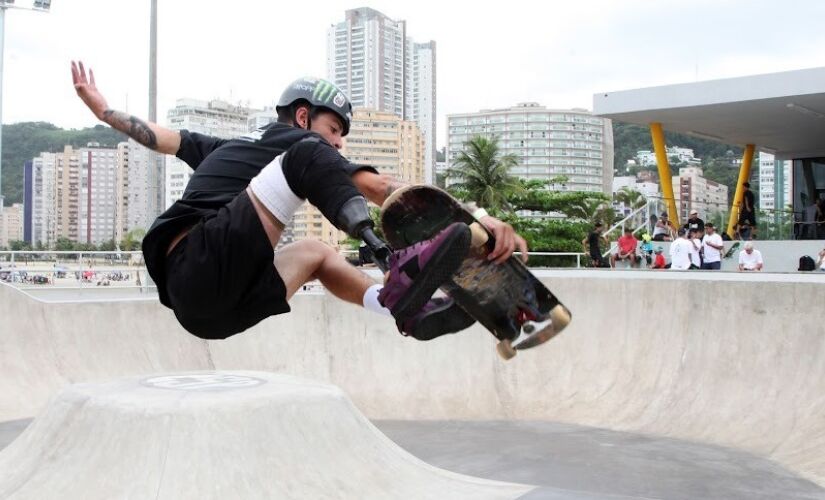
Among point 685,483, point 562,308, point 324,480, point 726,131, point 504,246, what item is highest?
point 726,131

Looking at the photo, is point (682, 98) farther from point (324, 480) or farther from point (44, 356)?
point (324, 480)

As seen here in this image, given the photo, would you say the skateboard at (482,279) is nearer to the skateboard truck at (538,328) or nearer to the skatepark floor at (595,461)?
the skateboard truck at (538,328)

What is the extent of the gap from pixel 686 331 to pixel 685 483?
268cm

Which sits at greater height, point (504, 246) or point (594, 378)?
point (504, 246)

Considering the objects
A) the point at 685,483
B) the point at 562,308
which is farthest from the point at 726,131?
the point at 562,308

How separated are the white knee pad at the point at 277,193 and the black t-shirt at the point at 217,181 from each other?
22 cm

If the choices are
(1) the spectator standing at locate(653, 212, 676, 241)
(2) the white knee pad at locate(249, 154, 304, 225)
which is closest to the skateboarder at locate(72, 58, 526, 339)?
(2) the white knee pad at locate(249, 154, 304, 225)

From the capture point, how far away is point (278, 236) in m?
3.56

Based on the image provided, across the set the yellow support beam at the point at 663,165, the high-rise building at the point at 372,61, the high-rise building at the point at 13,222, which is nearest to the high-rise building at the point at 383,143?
the high-rise building at the point at 372,61

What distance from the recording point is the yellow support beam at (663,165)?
21.2 metres

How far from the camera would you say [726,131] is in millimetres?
24641

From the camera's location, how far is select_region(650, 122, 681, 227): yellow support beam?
21.2 m

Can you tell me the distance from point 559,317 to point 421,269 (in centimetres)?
90

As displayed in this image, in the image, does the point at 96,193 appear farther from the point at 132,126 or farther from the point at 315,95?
the point at 315,95
